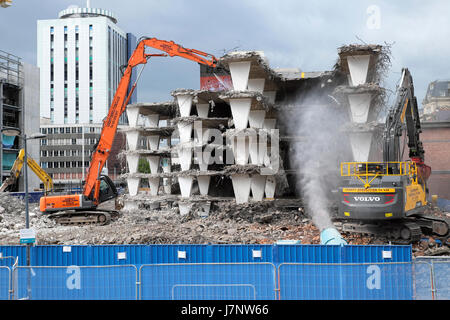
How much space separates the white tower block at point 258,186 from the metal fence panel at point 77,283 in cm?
1991

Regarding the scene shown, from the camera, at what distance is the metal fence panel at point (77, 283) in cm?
1084

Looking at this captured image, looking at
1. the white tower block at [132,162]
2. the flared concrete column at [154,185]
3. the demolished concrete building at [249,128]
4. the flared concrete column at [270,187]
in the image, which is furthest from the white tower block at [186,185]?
the white tower block at [132,162]

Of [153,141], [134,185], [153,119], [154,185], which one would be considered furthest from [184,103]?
[153,119]

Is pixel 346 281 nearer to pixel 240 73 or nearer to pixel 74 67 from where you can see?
pixel 240 73

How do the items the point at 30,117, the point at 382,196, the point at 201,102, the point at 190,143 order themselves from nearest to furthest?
1. the point at 382,196
2. the point at 190,143
3. the point at 201,102
4. the point at 30,117

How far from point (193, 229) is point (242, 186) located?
6.82m

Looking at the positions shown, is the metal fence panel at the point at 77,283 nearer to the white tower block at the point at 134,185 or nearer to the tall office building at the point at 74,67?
the white tower block at the point at 134,185

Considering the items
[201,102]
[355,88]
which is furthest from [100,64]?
[355,88]

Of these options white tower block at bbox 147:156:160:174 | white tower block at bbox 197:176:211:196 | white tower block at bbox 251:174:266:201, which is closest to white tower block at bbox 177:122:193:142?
white tower block at bbox 197:176:211:196

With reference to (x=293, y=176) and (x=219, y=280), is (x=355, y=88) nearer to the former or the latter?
(x=293, y=176)

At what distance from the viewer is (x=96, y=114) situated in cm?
12156

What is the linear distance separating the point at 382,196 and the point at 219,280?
8.30 metres
